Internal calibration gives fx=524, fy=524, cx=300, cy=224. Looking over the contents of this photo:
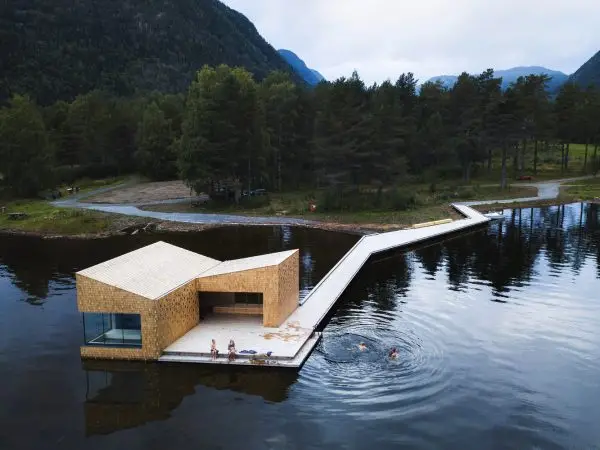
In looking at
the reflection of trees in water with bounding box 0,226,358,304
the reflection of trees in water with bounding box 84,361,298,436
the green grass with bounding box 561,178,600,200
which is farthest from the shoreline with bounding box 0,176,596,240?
the reflection of trees in water with bounding box 84,361,298,436

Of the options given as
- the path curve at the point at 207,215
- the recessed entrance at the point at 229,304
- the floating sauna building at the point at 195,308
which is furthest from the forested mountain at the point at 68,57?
the floating sauna building at the point at 195,308

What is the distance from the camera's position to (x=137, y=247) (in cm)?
4772

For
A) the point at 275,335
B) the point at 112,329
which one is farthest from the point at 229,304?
the point at 112,329

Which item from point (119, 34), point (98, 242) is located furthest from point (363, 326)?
point (119, 34)

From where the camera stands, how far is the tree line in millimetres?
64125

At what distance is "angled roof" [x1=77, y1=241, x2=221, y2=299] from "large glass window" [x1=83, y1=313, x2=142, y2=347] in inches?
59.7

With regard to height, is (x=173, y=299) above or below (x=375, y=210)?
above

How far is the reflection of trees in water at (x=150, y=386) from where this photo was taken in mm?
19453

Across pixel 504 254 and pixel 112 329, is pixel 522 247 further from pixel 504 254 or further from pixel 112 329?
pixel 112 329

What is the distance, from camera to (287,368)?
22.5 meters

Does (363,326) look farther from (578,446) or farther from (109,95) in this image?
(109,95)

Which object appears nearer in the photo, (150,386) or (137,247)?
(150,386)

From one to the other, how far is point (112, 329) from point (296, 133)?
194 ft

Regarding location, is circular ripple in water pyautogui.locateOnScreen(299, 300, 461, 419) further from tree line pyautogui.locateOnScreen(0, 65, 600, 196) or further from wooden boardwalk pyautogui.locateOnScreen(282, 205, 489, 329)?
tree line pyautogui.locateOnScreen(0, 65, 600, 196)
